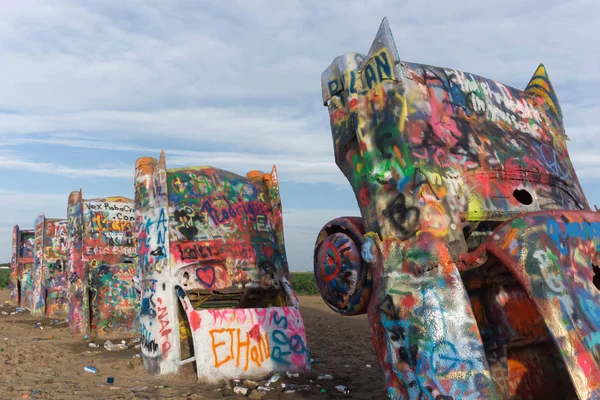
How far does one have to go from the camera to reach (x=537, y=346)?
212 inches

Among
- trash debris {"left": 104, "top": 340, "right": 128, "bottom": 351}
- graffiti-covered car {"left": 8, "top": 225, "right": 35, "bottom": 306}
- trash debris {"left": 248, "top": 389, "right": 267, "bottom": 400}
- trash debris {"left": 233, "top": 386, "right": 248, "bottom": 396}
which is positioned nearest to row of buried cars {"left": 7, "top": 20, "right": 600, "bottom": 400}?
trash debris {"left": 248, "top": 389, "right": 267, "bottom": 400}

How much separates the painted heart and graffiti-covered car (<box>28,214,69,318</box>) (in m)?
12.4

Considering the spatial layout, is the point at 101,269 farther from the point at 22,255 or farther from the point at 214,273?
the point at 22,255

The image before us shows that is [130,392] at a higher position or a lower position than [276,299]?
lower

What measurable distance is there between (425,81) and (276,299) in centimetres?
581

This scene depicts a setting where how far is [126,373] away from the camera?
30.4 ft

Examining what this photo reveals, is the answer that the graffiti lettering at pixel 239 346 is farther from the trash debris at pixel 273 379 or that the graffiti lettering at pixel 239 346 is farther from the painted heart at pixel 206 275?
the painted heart at pixel 206 275

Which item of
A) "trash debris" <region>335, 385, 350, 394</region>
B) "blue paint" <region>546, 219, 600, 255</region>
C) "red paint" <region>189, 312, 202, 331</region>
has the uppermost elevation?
"blue paint" <region>546, 219, 600, 255</region>

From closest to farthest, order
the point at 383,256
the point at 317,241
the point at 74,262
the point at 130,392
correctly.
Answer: the point at 383,256 < the point at 317,241 < the point at 130,392 < the point at 74,262

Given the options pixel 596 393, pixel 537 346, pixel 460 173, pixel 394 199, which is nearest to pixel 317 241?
pixel 394 199

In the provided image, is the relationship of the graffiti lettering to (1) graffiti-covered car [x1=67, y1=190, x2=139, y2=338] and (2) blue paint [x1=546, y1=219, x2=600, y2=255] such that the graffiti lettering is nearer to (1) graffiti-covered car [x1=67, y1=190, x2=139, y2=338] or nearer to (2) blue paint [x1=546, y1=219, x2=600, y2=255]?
(2) blue paint [x1=546, y1=219, x2=600, y2=255]

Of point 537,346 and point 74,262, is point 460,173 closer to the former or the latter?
point 537,346

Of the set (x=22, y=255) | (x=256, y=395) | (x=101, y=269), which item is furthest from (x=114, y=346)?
(x=22, y=255)

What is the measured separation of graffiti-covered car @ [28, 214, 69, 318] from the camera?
19.4 metres
